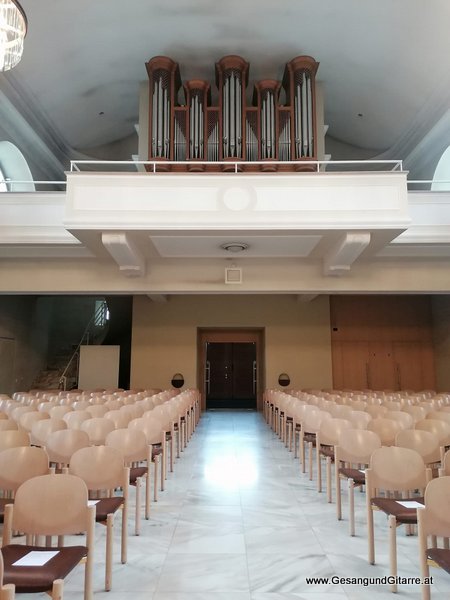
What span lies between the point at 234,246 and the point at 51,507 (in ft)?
21.7

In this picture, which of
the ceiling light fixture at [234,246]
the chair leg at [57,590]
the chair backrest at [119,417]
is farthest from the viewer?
the ceiling light fixture at [234,246]

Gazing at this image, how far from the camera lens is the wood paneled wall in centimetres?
1419

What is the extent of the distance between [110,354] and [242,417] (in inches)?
160

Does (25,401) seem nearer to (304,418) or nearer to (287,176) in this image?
(304,418)

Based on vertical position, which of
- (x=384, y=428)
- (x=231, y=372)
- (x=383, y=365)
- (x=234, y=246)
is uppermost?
(x=234, y=246)

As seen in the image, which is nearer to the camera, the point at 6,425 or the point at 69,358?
the point at 6,425

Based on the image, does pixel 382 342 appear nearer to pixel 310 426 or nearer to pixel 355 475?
pixel 310 426

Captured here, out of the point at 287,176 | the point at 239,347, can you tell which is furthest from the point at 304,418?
the point at 239,347

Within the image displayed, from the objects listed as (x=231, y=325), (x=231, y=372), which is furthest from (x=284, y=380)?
(x=231, y=372)

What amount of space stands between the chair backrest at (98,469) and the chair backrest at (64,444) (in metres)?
0.84

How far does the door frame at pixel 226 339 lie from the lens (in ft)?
48.1

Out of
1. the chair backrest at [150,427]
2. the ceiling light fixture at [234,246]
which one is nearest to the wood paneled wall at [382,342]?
the ceiling light fixture at [234,246]

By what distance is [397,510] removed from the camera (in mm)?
3283

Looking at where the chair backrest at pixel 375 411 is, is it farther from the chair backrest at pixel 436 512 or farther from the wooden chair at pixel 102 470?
the wooden chair at pixel 102 470
